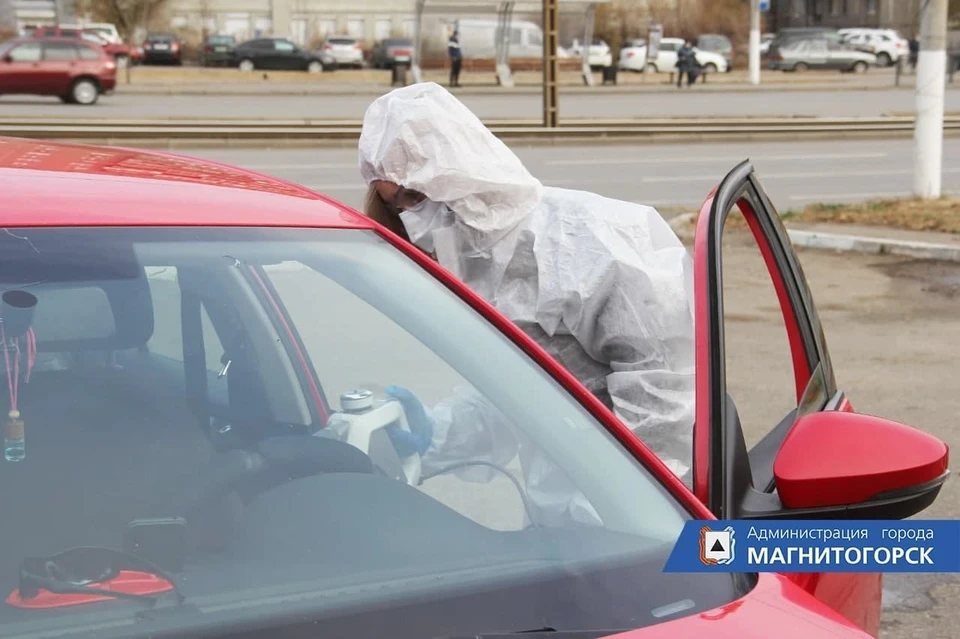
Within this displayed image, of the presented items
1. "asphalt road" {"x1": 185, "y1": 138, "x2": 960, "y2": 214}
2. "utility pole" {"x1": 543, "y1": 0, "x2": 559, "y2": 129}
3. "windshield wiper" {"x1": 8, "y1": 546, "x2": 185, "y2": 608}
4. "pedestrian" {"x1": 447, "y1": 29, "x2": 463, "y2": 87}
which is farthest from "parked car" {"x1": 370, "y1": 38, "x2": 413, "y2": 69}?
"windshield wiper" {"x1": 8, "y1": 546, "x2": 185, "y2": 608}

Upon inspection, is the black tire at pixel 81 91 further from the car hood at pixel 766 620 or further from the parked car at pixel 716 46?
the car hood at pixel 766 620

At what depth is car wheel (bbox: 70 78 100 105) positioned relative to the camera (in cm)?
2992

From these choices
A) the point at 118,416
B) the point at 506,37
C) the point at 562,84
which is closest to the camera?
the point at 118,416

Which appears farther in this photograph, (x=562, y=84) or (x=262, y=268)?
(x=562, y=84)

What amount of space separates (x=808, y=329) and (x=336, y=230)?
3.53 feet

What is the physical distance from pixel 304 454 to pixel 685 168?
51.8 ft

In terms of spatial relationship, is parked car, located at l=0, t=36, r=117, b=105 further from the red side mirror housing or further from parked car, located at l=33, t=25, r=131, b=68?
the red side mirror housing

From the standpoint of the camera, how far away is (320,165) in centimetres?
1650

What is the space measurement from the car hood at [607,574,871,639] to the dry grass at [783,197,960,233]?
10.2 meters

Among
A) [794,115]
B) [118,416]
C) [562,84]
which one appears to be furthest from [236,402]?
[562,84]

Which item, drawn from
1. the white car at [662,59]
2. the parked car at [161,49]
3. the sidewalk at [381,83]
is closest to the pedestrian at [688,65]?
the sidewalk at [381,83]

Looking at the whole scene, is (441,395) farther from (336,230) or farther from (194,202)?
(194,202)

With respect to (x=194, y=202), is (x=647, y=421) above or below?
below

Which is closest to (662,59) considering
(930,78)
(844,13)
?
(844,13)
